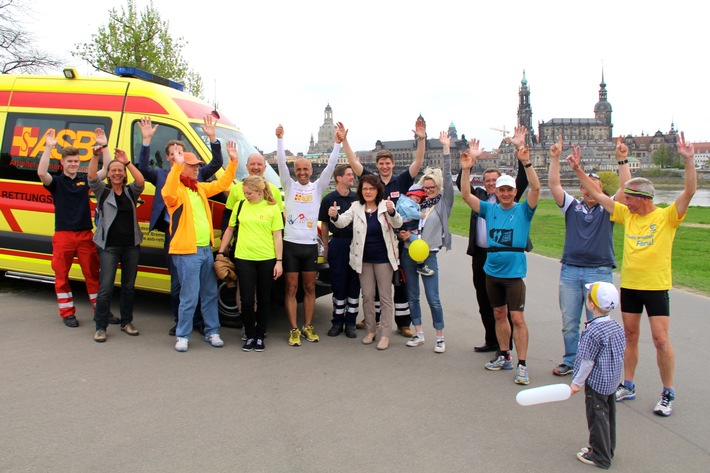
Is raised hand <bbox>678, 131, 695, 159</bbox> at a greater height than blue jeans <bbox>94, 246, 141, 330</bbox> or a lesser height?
greater

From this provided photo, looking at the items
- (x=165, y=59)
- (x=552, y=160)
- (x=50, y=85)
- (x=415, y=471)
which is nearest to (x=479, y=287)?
(x=552, y=160)

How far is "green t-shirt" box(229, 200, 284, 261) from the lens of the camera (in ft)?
19.9

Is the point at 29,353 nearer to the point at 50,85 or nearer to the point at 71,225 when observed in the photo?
the point at 71,225

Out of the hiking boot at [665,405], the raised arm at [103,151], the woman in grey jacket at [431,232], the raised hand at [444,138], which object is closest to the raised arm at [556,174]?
the woman in grey jacket at [431,232]

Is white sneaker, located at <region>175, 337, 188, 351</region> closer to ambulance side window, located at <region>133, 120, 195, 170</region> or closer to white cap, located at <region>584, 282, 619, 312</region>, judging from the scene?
ambulance side window, located at <region>133, 120, 195, 170</region>

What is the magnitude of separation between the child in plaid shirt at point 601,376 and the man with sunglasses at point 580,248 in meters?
1.49

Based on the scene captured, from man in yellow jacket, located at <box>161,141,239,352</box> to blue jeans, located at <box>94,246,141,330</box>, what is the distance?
1.74 ft

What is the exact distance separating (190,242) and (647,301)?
14.2 ft

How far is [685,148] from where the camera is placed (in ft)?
15.2

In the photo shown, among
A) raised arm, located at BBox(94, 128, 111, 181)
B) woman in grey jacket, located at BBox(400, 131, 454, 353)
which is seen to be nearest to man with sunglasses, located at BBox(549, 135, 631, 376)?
woman in grey jacket, located at BBox(400, 131, 454, 353)

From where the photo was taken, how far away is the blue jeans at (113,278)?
6.20 meters

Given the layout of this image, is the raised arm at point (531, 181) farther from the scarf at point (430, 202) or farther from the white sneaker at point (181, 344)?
the white sneaker at point (181, 344)

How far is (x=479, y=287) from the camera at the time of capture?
6293 mm

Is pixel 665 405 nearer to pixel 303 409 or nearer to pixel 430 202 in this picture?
pixel 303 409
